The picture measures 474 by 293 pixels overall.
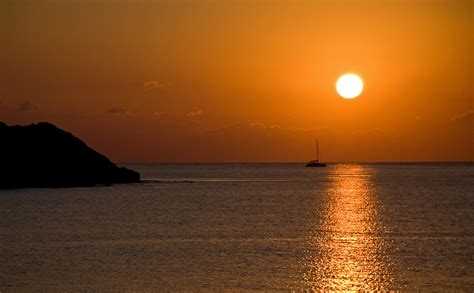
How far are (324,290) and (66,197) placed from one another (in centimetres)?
8760

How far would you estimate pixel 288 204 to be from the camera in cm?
10438

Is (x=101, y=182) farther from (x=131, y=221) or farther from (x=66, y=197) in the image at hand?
(x=131, y=221)

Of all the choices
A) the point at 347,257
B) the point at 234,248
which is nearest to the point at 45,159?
the point at 234,248

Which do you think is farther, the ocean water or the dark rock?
the dark rock

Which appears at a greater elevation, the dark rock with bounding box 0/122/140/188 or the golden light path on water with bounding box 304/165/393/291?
the dark rock with bounding box 0/122/140/188

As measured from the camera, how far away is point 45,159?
492 feet

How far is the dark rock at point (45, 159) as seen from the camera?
148 meters

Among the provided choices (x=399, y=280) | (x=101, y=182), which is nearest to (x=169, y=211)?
(x=399, y=280)

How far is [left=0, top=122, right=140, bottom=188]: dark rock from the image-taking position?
148 m

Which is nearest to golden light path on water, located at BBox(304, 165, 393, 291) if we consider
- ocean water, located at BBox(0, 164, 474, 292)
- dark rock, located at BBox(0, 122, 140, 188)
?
ocean water, located at BBox(0, 164, 474, 292)

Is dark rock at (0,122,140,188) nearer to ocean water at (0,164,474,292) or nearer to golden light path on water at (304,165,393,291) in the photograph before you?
ocean water at (0,164,474,292)

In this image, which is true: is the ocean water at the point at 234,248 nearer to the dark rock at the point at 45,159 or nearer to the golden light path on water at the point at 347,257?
the golden light path on water at the point at 347,257

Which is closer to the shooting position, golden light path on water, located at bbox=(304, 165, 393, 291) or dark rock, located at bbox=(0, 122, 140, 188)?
golden light path on water, located at bbox=(304, 165, 393, 291)

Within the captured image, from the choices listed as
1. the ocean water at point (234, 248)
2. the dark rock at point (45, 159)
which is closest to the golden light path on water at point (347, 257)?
the ocean water at point (234, 248)
